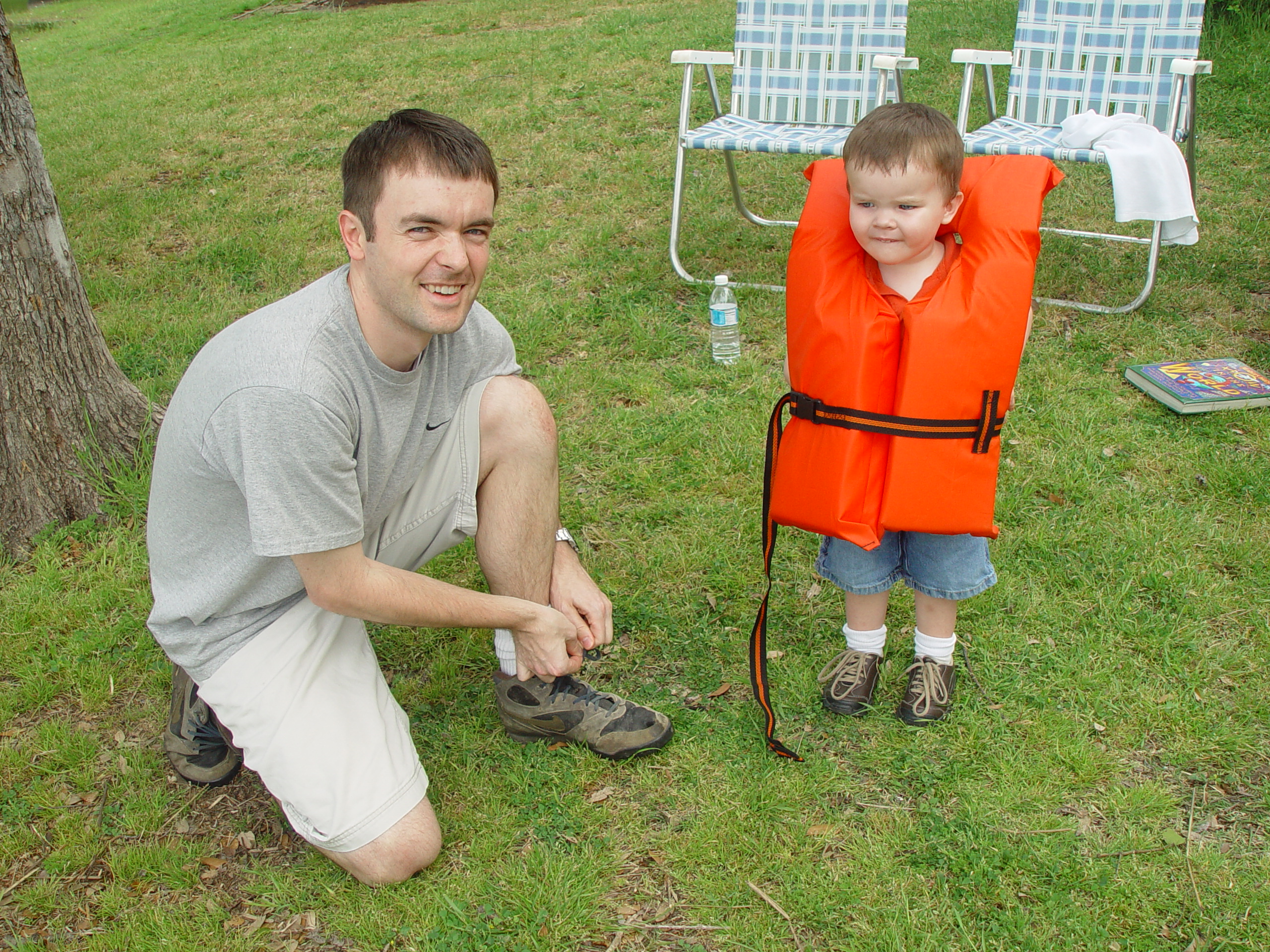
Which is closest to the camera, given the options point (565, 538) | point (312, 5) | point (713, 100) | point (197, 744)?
point (197, 744)

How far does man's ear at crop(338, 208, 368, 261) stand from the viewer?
2053 millimetres

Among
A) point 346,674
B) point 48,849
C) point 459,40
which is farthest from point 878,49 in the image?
point 459,40

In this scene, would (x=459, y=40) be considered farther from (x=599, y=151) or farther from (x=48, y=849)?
(x=48, y=849)

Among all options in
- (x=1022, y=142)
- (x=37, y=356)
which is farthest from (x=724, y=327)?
(x=37, y=356)

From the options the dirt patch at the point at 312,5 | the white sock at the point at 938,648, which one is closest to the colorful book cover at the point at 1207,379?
the white sock at the point at 938,648

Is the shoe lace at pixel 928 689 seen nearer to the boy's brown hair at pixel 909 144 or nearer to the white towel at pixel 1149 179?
the boy's brown hair at pixel 909 144

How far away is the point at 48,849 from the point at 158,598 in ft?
2.08

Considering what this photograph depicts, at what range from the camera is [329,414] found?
1932 mm

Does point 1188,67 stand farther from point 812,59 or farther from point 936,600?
point 936,600

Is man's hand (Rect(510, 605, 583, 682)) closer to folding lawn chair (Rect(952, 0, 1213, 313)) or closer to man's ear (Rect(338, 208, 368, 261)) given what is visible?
man's ear (Rect(338, 208, 368, 261))

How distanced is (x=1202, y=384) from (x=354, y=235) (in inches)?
123

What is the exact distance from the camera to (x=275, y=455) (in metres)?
1.88

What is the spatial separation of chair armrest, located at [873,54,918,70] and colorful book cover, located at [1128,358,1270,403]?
1.74 metres

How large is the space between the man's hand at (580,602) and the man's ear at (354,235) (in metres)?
0.89
